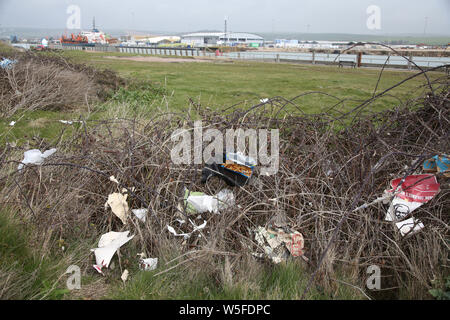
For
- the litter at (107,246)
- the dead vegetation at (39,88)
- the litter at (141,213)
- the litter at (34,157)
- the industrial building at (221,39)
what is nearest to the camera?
the litter at (107,246)

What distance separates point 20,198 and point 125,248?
0.96 m

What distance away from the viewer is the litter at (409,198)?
7.45 feet

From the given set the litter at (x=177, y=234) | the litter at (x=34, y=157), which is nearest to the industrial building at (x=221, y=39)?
the litter at (x=34, y=157)

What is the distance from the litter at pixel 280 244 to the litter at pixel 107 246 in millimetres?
968

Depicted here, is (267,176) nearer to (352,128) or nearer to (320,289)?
(320,289)

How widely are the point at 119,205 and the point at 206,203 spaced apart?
2.28 ft

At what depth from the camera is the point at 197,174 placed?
2.75 m

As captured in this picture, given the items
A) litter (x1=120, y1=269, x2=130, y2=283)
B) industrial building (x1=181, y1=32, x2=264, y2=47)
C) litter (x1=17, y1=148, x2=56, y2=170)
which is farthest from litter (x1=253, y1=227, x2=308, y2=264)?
industrial building (x1=181, y1=32, x2=264, y2=47)

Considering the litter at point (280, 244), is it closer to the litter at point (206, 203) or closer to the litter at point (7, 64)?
the litter at point (206, 203)

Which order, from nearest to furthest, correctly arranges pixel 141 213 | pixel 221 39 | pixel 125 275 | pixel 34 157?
pixel 125 275, pixel 141 213, pixel 34 157, pixel 221 39

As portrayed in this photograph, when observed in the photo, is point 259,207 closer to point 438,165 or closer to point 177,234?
point 177,234

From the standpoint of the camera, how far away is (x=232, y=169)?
8.53 ft

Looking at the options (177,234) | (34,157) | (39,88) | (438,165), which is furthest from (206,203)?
(39,88)
